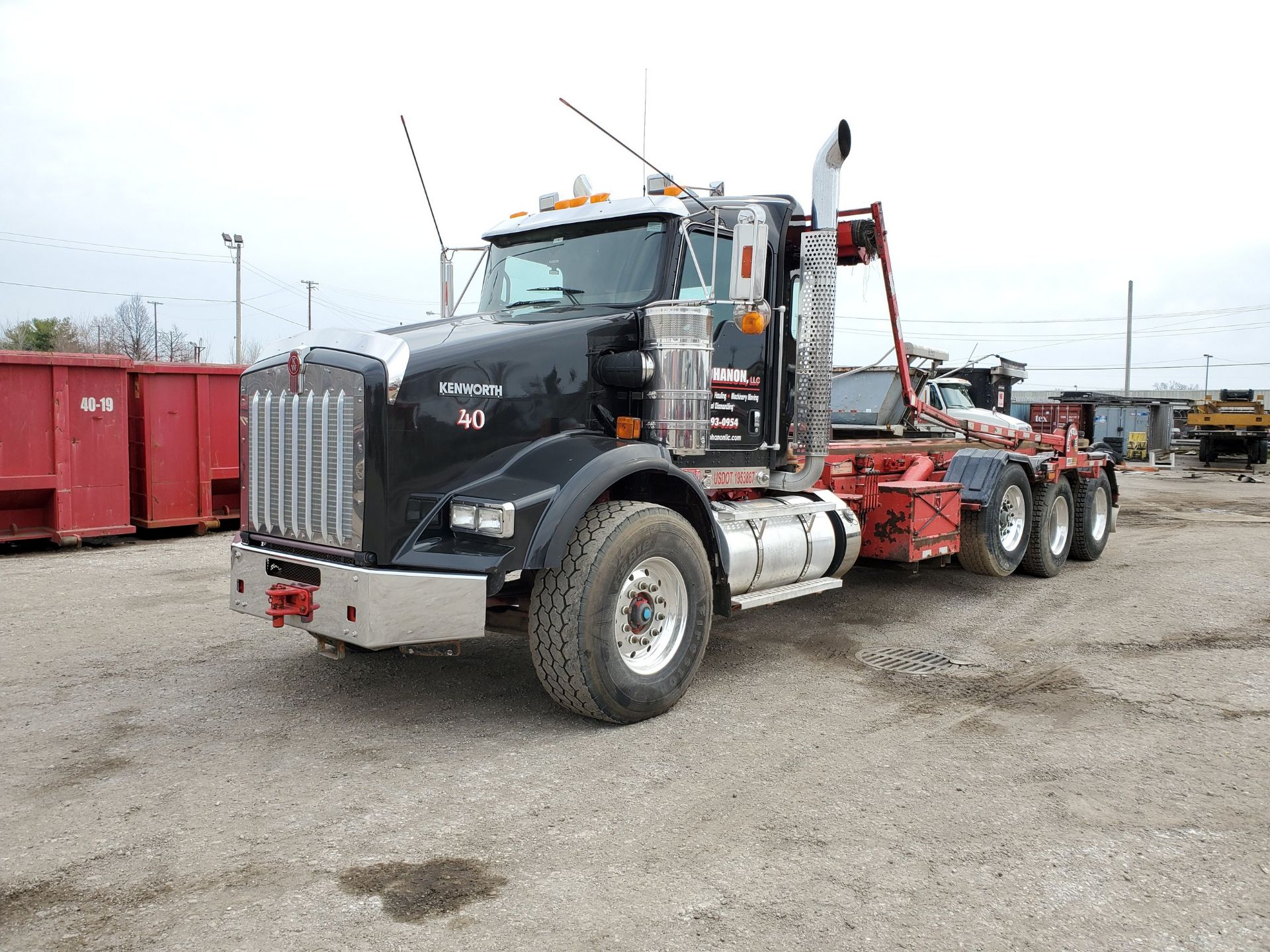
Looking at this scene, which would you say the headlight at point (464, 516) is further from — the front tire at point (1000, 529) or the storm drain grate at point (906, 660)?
the front tire at point (1000, 529)

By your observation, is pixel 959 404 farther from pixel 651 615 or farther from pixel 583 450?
pixel 583 450

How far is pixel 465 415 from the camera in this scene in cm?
471

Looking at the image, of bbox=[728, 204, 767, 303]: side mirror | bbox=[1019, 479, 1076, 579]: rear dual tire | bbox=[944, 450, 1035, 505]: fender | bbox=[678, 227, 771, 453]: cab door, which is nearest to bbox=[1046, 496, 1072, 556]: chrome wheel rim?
bbox=[1019, 479, 1076, 579]: rear dual tire

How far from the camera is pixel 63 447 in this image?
35.0 feet

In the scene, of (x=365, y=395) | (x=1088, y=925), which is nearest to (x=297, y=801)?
(x=365, y=395)

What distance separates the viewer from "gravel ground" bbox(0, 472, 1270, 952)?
10.2 ft

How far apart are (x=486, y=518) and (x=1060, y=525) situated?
7.55 m

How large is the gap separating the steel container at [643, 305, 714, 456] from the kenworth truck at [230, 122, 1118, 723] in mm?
12

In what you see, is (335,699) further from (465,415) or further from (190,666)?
(465,415)

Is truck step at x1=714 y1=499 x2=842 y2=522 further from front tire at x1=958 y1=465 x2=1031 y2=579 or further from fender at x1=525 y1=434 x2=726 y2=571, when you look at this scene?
front tire at x1=958 y1=465 x2=1031 y2=579

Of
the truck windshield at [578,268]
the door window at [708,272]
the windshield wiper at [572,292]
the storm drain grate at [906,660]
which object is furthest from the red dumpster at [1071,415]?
the windshield wiper at [572,292]

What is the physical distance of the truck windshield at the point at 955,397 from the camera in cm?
1670

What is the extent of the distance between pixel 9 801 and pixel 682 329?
3841mm

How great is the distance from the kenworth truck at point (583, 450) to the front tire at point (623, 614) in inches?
0.5
